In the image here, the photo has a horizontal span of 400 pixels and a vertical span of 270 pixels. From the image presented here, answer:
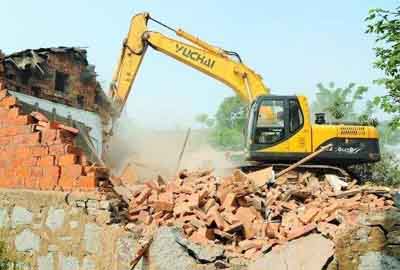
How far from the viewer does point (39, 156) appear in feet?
19.7

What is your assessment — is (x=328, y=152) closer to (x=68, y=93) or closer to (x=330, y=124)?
(x=330, y=124)

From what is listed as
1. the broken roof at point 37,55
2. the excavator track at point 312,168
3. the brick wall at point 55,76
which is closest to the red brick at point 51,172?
the excavator track at point 312,168

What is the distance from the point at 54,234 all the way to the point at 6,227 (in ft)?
2.60

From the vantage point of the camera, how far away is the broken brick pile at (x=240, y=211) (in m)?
5.45

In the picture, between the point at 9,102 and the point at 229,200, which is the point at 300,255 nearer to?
the point at 229,200

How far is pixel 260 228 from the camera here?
231 inches

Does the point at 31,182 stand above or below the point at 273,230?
above

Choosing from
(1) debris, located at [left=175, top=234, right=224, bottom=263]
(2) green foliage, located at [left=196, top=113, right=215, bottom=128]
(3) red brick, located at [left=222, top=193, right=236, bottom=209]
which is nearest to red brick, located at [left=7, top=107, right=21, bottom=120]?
(1) debris, located at [left=175, top=234, right=224, bottom=263]

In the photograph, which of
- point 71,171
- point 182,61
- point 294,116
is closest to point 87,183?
point 71,171

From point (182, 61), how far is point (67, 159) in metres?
10.5

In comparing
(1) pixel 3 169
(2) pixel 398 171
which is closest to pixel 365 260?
(1) pixel 3 169

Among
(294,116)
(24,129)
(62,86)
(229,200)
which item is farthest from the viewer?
(62,86)

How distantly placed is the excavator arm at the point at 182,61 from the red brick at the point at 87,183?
374 inches

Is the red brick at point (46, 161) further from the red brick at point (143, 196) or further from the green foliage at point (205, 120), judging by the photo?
the green foliage at point (205, 120)
